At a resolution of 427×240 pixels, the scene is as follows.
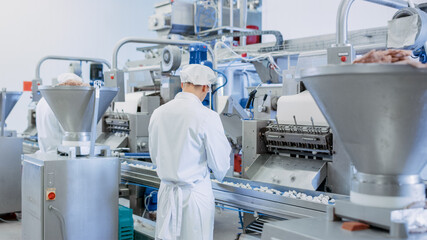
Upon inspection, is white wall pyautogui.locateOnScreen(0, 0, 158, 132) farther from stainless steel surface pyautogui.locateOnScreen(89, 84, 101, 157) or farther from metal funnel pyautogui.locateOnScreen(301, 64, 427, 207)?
metal funnel pyautogui.locateOnScreen(301, 64, 427, 207)

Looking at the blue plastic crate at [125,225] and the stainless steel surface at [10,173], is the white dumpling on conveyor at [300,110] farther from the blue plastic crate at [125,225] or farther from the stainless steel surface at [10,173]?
the stainless steel surface at [10,173]

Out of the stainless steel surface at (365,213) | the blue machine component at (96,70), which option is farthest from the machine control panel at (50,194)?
the blue machine component at (96,70)

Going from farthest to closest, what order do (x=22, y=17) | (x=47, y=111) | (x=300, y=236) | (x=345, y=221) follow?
(x=22, y=17) < (x=47, y=111) < (x=345, y=221) < (x=300, y=236)

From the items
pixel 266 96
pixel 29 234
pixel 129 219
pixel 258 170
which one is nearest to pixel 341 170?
pixel 258 170

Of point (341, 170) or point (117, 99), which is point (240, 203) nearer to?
point (341, 170)

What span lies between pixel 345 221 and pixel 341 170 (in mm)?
1217

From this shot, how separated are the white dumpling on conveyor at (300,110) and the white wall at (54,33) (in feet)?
20.2

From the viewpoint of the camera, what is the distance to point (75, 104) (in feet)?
11.2

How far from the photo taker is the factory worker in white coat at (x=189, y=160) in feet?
8.84

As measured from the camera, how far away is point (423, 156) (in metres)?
1.48

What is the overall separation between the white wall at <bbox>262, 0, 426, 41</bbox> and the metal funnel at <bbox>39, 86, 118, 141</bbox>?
3.02 metres

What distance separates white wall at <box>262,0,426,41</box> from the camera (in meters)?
5.06

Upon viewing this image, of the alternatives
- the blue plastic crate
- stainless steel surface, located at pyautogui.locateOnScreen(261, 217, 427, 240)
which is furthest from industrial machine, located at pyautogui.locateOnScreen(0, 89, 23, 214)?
stainless steel surface, located at pyautogui.locateOnScreen(261, 217, 427, 240)

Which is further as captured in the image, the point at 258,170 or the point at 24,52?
the point at 24,52
